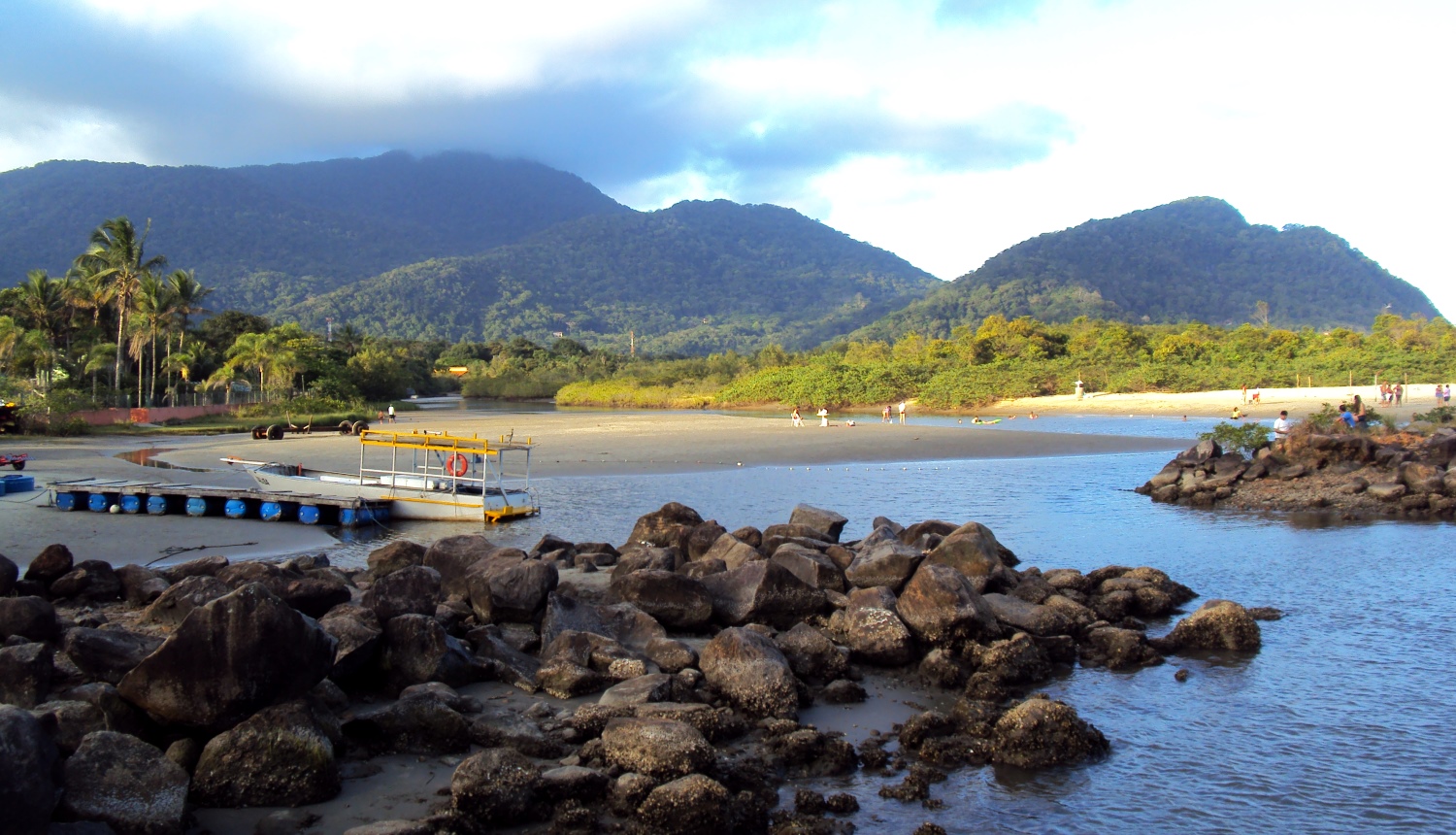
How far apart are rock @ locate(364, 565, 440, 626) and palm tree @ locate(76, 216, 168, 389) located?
5376cm

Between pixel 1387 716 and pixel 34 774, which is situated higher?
pixel 34 774

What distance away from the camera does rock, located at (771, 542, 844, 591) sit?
527 inches

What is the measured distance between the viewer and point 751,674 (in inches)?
376

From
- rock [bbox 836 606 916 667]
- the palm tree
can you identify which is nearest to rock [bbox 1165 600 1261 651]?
rock [bbox 836 606 916 667]

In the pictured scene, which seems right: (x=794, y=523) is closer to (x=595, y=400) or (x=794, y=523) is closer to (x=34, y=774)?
(x=34, y=774)

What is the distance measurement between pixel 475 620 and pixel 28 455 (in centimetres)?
3299

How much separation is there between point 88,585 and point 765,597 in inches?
357

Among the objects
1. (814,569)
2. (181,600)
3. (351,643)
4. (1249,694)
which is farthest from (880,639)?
(181,600)

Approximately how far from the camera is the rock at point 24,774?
5699 millimetres

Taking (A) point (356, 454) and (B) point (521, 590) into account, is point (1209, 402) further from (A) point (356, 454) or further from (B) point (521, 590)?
(B) point (521, 590)

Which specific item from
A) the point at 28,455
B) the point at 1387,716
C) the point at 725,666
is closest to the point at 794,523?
the point at 725,666

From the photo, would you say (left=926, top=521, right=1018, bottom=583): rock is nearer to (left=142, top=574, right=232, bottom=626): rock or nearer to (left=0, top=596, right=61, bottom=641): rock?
(left=142, top=574, right=232, bottom=626): rock

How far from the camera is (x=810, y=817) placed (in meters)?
7.35

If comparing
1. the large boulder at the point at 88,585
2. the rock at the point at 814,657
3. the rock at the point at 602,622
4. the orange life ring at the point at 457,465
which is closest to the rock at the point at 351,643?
the rock at the point at 602,622
